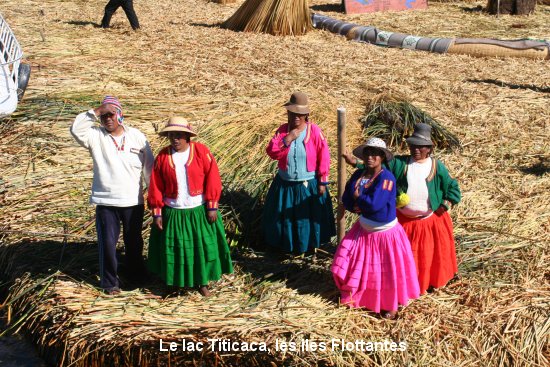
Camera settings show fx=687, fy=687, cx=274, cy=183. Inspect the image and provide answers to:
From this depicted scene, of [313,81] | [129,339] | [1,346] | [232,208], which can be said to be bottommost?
[1,346]

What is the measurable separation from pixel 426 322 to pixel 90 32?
7.98 metres

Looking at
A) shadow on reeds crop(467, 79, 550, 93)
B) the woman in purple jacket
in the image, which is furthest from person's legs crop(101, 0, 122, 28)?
the woman in purple jacket

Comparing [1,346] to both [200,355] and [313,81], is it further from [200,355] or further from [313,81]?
[313,81]

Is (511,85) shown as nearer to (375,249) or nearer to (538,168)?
(538,168)

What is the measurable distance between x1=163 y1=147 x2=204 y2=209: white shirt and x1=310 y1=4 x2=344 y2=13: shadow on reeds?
9.01 meters

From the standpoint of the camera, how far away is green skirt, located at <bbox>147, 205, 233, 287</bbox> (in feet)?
14.0

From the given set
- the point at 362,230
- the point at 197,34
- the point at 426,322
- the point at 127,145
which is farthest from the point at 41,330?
the point at 197,34

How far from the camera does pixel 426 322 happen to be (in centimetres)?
423

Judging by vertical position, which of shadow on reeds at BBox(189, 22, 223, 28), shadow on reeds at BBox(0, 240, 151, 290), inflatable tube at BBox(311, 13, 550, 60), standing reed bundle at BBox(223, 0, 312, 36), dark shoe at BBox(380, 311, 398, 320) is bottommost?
dark shoe at BBox(380, 311, 398, 320)

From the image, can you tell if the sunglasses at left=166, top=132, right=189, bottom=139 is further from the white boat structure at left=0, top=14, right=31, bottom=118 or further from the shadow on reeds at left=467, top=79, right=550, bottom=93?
the shadow on reeds at left=467, top=79, right=550, bottom=93

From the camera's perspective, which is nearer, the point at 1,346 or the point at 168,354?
the point at 168,354

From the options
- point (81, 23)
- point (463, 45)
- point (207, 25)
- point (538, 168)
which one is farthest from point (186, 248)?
point (81, 23)

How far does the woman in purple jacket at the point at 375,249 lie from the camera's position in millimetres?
4066

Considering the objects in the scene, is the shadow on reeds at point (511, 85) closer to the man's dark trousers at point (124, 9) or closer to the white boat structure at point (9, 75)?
the man's dark trousers at point (124, 9)
